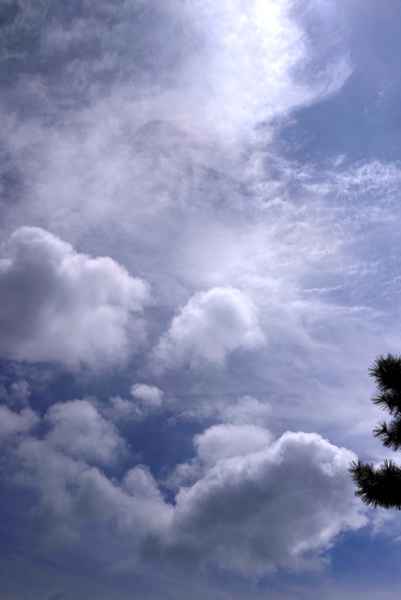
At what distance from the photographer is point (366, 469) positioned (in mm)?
18203

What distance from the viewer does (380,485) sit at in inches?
688

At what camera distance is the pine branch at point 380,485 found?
17.2 meters

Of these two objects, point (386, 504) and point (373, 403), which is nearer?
point (386, 504)

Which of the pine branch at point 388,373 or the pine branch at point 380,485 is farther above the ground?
the pine branch at point 388,373

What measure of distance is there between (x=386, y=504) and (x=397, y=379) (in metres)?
5.85

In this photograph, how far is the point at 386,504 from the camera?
17516 millimetres

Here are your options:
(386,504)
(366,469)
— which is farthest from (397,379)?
(386,504)

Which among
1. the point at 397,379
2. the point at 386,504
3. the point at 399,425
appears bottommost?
the point at 386,504

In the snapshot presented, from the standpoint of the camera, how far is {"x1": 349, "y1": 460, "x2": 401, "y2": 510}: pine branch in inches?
679

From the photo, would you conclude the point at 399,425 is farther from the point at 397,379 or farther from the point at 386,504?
the point at 386,504

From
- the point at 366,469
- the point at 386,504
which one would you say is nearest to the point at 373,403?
the point at 366,469

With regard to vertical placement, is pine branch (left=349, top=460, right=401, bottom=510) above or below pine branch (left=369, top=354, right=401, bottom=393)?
below

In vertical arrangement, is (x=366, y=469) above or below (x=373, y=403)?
below

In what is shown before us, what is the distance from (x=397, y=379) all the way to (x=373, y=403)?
181 centimetres
